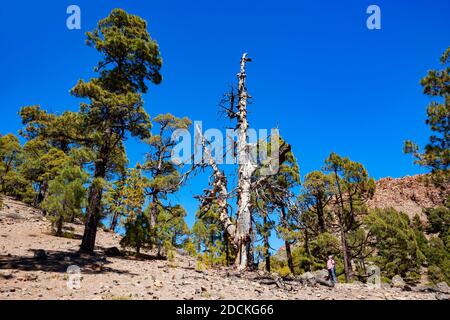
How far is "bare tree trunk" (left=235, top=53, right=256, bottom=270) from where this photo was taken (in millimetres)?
11334

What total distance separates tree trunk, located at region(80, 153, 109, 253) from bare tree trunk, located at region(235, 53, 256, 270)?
6.24m

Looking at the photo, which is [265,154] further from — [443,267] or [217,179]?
[443,267]

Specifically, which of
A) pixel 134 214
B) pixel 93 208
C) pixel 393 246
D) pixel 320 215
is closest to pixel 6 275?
pixel 93 208

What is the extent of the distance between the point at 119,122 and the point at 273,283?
10076mm

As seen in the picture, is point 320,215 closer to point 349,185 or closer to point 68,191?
point 349,185

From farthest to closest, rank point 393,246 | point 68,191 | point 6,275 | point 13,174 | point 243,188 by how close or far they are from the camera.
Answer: point 13,174
point 393,246
point 68,191
point 243,188
point 6,275

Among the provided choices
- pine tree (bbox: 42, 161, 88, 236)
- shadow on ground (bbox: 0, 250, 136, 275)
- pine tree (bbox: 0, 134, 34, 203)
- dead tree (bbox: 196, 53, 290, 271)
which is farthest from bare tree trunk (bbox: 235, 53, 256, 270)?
pine tree (bbox: 0, 134, 34, 203)

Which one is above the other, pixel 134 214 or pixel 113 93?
pixel 113 93

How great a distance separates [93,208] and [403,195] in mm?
79685

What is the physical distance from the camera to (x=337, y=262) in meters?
22.5

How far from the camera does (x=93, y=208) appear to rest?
13625 mm

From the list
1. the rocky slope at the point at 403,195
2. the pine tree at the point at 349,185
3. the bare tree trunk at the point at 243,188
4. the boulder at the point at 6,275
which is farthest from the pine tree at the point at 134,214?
the rocky slope at the point at 403,195

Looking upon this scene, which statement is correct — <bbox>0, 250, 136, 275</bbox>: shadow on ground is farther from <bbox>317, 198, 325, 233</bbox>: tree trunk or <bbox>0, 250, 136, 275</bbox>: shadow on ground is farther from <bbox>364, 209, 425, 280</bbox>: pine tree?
<bbox>364, 209, 425, 280</bbox>: pine tree
